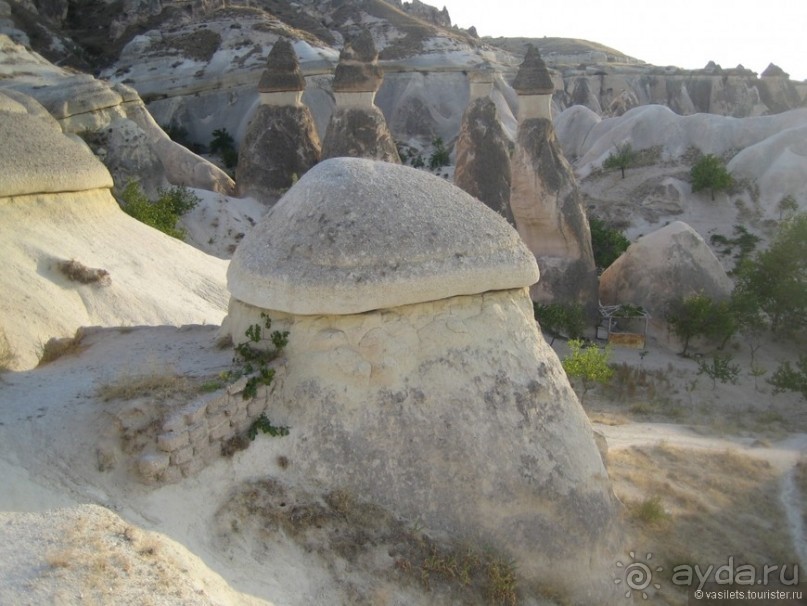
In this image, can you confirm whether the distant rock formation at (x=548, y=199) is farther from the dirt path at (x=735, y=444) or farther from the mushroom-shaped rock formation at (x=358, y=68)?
the dirt path at (x=735, y=444)

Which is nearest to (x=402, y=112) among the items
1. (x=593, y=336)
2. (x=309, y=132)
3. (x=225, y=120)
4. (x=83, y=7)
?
(x=225, y=120)

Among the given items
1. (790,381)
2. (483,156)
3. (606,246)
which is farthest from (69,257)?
(606,246)

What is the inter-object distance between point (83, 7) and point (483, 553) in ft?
134

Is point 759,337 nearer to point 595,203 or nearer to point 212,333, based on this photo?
point 595,203

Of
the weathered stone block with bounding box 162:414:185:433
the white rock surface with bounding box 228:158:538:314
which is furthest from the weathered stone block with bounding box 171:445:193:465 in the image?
the white rock surface with bounding box 228:158:538:314

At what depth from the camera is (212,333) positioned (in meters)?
7.55

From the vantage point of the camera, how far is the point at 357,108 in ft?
57.7

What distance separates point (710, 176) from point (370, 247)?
67.5 ft

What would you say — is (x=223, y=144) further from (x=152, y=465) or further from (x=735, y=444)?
(x=152, y=465)

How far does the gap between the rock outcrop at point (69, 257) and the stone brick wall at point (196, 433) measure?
3709 millimetres

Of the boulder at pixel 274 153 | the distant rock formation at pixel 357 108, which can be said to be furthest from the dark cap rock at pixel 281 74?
the distant rock formation at pixel 357 108

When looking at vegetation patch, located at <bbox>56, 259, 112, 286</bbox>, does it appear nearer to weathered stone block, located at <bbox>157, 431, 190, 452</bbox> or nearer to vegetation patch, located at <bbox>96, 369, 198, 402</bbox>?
vegetation patch, located at <bbox>96, 369, 198, 402</bbox>

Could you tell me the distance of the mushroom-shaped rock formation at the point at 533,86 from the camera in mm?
16219

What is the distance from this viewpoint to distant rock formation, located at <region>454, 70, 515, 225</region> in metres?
17.8
